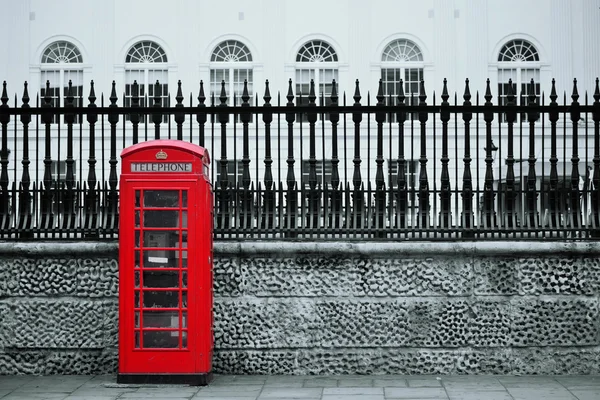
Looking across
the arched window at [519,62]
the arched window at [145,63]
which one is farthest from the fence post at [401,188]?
the arched window at [145,63]

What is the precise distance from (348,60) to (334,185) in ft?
85.5

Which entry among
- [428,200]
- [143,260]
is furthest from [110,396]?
[428,200]

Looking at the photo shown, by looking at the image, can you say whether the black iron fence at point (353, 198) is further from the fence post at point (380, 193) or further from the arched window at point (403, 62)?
the arched window at point (403, 62)

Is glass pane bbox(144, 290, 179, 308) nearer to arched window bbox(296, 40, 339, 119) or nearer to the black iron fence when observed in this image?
the black iron fence

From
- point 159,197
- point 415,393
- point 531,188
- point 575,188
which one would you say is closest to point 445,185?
point 531,188

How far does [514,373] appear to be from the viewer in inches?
338

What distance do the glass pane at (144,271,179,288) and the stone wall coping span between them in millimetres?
665

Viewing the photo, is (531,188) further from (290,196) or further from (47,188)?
(47,188)

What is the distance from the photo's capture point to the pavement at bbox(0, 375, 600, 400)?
7652 mm

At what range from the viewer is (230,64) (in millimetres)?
34625

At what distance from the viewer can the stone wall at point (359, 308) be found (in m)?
8.59

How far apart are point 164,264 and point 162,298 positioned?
0.29 m

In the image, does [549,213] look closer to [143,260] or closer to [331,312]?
[331,312]

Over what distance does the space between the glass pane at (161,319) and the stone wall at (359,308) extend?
65cm
